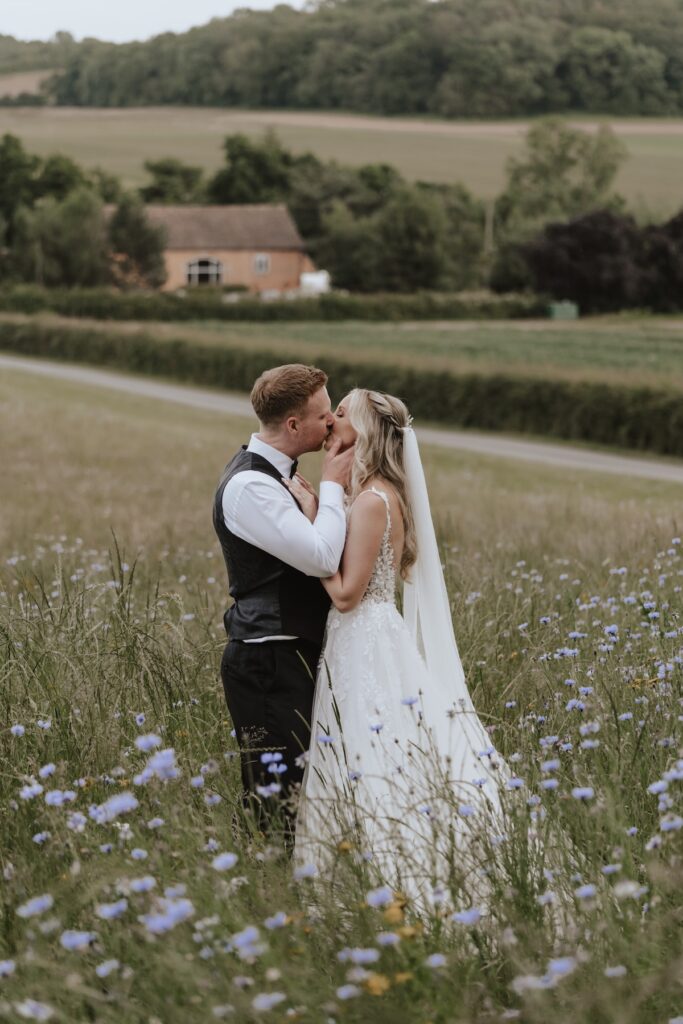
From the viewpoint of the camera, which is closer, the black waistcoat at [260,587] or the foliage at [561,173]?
the black waistcoat at [260,587]

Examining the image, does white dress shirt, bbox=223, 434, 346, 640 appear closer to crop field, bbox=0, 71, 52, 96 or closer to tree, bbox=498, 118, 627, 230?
tree, bbox=498, 118, 627, 230

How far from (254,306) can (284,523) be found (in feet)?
195

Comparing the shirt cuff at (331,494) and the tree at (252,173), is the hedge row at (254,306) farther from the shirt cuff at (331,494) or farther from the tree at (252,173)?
the shirt cuff at (331,494)

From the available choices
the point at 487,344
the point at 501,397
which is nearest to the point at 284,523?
the point at 501,397

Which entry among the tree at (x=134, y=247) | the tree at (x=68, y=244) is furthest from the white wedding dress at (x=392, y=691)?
the tree at (x=134, y=247)

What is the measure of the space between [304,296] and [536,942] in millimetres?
65809

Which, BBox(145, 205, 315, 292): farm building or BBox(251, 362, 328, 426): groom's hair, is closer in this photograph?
BBox(251, 362, 328, 426): groom's hair

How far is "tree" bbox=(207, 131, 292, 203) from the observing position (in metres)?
97.5

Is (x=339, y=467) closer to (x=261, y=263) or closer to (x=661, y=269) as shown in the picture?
(x=661, y=269)

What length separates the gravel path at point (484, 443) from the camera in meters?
19.8

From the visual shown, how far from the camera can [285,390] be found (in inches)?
154

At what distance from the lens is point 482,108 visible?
6053 inches

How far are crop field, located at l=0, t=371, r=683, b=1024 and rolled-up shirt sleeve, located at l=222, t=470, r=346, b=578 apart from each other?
2.21 ft

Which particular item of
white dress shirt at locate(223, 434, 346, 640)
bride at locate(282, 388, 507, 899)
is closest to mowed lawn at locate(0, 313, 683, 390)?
bride at locate(282, 388, 507, 899)
